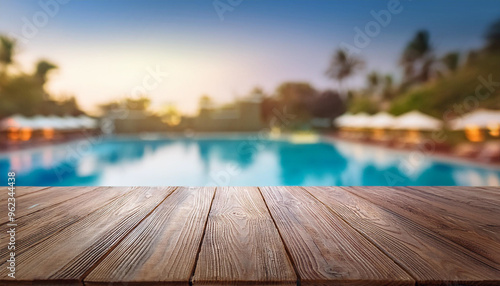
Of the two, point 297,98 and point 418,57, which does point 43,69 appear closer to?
point 297,98

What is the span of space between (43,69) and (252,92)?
17.2 metres

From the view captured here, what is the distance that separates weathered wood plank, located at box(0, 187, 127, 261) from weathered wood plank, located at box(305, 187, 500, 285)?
944mm

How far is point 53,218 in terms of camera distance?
0.92 metres

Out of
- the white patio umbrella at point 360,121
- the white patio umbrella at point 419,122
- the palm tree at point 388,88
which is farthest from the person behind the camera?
the palm tree at point 388,88

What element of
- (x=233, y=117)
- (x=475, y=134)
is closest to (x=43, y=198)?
(x=475, y=134)

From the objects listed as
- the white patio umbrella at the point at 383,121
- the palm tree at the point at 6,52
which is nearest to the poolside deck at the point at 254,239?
the white patio umbrella at the point at 383,121

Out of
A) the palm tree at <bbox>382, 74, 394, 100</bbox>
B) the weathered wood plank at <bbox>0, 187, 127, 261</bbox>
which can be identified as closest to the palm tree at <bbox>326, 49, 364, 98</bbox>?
the palm tree at <bbox>382, 74, 394, 100</bbox>

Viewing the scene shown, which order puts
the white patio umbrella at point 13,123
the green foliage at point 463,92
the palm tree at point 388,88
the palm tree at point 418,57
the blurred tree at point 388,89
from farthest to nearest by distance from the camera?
the palm tree at point 388,88
the blurred tree at point 388,89
the palm tree at point 418,57
the green foliage at point 463,92
the white patio umbrella at point 13,123

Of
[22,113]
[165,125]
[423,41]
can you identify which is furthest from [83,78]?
Result: [423,41]

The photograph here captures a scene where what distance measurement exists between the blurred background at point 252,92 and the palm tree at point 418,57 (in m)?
0.09

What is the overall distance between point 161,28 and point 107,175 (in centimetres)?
1132

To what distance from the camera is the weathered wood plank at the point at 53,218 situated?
0.75 meters

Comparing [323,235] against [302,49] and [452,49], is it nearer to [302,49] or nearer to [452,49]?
[302,49]

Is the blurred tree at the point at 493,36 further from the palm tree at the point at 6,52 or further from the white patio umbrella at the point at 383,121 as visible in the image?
the palm tree at the point at 6,52
